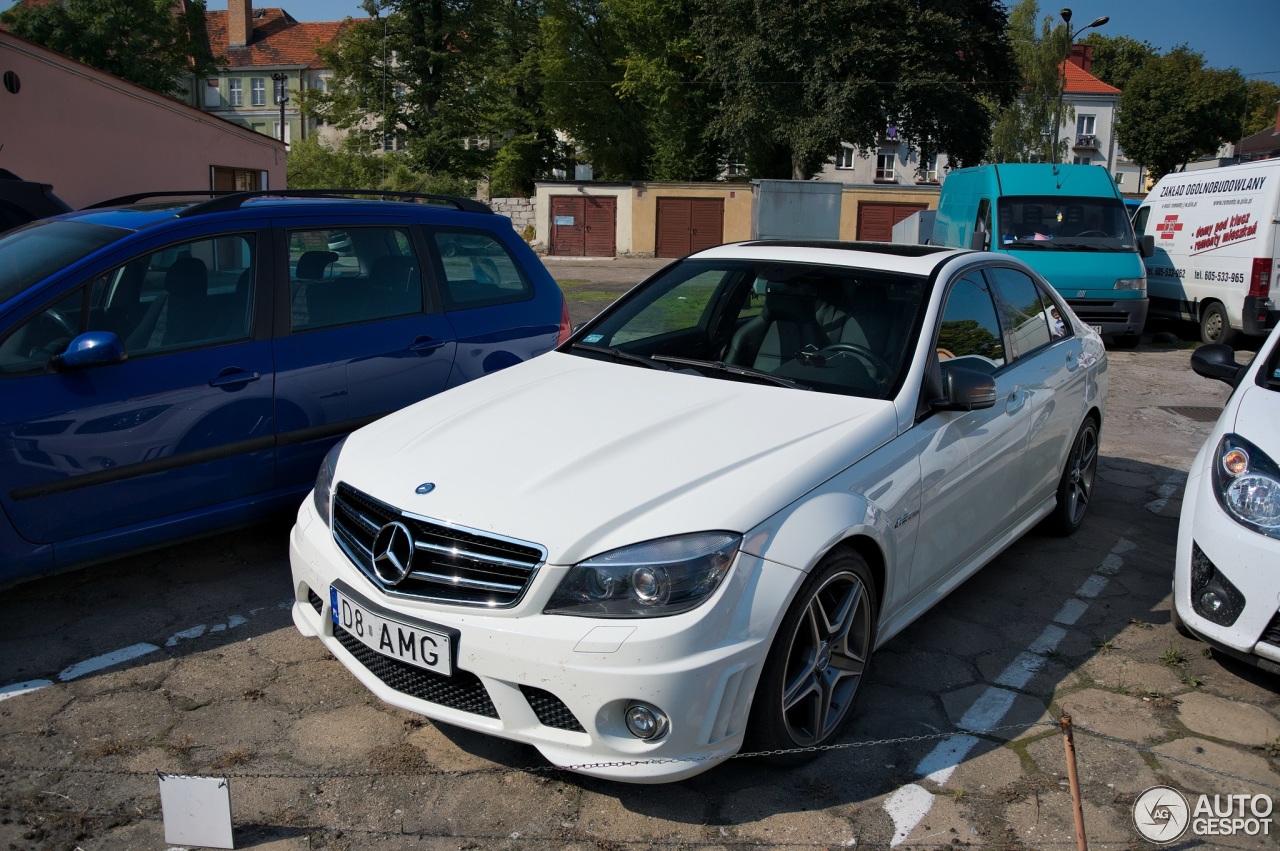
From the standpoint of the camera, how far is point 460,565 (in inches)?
114

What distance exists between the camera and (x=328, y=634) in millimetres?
3285

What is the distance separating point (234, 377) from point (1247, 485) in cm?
409

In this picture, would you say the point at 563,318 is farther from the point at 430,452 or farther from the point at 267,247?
the point at 430,452

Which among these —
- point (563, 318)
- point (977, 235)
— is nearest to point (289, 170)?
point (977, 235)

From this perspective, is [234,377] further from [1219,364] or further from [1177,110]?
[1177,110]

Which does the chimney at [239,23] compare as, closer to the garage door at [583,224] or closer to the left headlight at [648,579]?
the garage door at [583,224]

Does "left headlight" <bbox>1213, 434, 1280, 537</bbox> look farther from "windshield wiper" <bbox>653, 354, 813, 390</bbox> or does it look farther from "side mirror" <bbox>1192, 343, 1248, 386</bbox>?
"windshield wiper" <bbox>653, 354, 813, 390</bbox>

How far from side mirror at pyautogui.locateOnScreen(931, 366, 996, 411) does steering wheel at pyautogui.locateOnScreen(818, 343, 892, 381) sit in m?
0.22

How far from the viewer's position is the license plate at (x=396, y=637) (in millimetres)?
2852

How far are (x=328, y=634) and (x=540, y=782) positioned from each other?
841 mm

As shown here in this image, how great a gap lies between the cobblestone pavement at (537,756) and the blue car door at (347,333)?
747 mm

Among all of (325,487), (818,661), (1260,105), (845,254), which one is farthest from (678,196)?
(1260,105)

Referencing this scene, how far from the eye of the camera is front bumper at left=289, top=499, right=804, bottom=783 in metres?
2.66

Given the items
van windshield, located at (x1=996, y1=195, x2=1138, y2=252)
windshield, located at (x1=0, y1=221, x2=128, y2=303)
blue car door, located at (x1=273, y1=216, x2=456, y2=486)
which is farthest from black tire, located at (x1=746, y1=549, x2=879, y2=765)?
van windshield, located at (x1=996, y1=195, x2=1138, y2=252)
